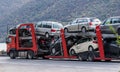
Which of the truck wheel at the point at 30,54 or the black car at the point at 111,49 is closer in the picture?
the black car at the point at 111,49

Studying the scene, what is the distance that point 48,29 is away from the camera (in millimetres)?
32531

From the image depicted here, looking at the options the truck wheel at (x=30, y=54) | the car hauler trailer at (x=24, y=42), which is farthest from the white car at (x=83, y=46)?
the truck wheel at (x=30, y=54)

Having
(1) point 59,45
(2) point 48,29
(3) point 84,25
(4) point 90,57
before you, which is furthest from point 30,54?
(4) point 90,57

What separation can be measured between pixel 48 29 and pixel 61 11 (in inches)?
1557

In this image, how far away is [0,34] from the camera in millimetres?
72000

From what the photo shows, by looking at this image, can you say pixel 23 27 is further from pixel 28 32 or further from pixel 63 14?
pixel 63 14

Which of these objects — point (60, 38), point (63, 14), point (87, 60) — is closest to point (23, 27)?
point (60, 38)

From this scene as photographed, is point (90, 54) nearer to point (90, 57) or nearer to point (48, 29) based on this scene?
point (90, 57)

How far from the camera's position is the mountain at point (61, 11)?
63781mm

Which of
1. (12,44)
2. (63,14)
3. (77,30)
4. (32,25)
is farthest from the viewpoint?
(63,14)

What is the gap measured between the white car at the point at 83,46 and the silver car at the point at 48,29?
2911mm

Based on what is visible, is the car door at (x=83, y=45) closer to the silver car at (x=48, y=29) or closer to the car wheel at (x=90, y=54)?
the car wheel at (x=90, y=54)

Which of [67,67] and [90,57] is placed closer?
[67,67]

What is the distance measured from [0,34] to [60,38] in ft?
139
